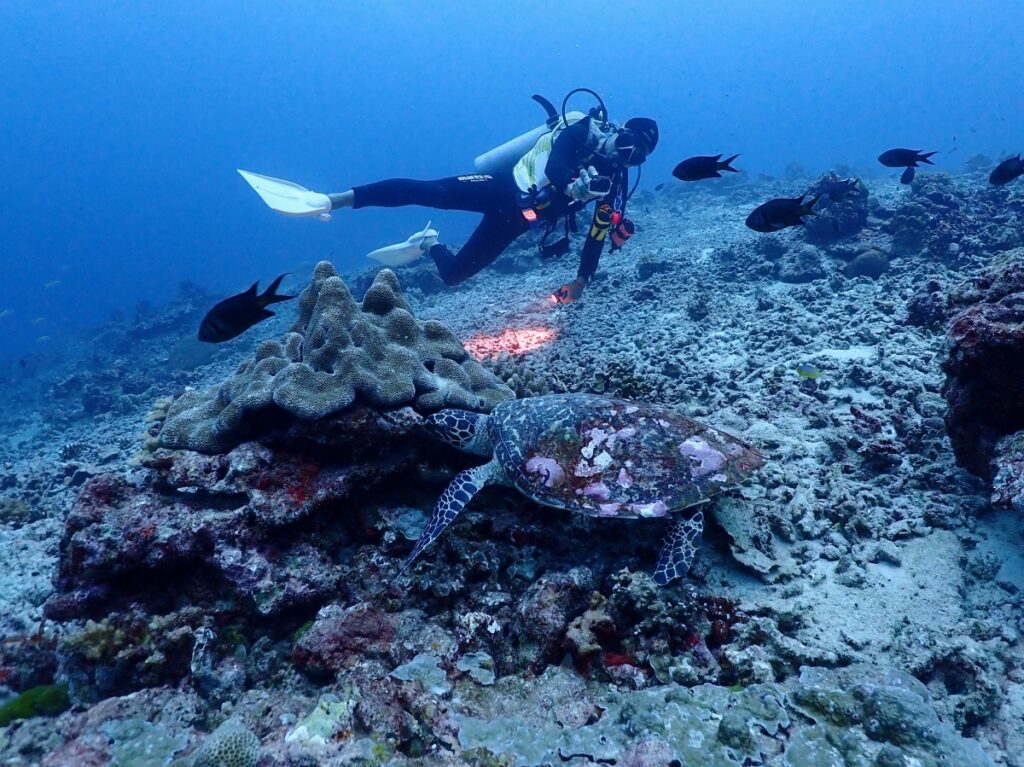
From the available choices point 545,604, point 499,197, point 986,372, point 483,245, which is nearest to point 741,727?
point 545,604

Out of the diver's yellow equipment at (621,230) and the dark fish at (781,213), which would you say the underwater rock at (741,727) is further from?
the diver's yellow equipment at (621,230)

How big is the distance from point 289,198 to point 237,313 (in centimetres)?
685

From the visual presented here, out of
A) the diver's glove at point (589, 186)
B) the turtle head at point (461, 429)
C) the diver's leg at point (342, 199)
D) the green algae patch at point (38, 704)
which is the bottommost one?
the green algae patch at point (38, 704)

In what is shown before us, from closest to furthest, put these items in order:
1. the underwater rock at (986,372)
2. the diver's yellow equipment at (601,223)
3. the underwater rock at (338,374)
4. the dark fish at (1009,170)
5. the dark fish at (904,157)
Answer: the underwater rock at (986,372)
the underwater rock at (338,374)
the dark fish at (1009,170)
the dark fish at (904,157)
the diver's yellow equipment at (601,223)

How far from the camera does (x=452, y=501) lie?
356 centimetres

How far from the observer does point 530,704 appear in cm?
248

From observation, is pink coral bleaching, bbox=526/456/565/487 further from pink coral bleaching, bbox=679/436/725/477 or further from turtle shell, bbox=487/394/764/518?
pink coral bleaching, bbox=679/436/725/477

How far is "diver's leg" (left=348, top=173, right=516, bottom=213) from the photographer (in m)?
9.72

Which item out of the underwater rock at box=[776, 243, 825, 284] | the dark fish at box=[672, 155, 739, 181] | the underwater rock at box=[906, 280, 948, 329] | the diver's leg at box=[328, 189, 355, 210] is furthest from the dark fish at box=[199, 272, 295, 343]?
the underwater rock at box=[776, 243, 825, 284]

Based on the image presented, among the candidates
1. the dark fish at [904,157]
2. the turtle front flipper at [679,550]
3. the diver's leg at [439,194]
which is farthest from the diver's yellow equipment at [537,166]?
the turtle front flipper at [679,550]

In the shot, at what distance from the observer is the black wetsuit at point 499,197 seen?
8766 mm

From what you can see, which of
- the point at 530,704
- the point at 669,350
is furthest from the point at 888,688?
the point at 669,350

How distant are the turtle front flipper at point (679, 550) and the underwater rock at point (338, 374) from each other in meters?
2.04

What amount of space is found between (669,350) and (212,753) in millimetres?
6581
